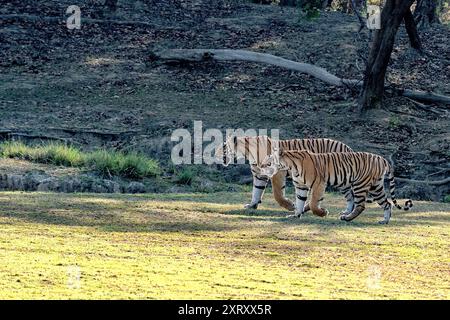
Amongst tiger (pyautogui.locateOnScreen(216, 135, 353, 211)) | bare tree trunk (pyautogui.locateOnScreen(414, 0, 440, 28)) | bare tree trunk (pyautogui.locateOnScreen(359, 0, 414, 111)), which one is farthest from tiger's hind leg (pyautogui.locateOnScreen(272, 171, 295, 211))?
bare tree trunk (pyautogui.locateOnScreen(414, 0, 440, 28))

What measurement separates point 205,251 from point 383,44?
14.1 m

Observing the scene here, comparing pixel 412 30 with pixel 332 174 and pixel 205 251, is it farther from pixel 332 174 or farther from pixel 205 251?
pixel 205 251

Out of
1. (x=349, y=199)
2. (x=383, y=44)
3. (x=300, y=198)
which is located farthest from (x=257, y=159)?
(x=383, y=44)

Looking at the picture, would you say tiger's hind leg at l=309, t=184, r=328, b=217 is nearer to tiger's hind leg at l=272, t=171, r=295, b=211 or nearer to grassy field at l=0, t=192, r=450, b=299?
grassy field at l=0, t=192, r=450, b=299

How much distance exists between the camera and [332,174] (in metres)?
18.0

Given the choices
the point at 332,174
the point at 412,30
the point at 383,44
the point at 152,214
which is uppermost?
the point at 412,30

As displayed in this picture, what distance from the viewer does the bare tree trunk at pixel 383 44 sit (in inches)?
1072

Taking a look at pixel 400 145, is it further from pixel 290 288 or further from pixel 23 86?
pixel 290 288

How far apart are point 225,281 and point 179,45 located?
2122cm

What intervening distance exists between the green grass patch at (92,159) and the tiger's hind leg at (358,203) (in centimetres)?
629

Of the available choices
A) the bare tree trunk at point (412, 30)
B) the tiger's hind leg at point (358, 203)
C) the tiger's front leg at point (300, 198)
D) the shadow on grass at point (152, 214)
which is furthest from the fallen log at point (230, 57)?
the tiger's front leg at point (300, 198)

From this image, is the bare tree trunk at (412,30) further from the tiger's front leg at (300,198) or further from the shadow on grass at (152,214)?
the tiger's front leg at (300,198)

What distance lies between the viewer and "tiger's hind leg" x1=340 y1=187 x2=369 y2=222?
1786cm

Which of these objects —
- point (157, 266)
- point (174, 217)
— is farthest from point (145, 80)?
point (157, 266)
